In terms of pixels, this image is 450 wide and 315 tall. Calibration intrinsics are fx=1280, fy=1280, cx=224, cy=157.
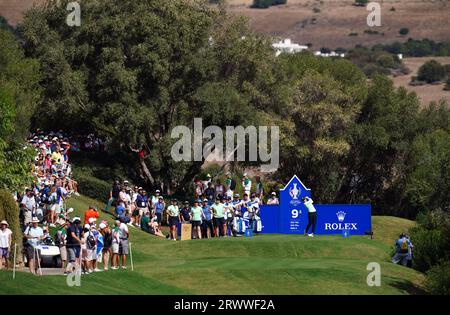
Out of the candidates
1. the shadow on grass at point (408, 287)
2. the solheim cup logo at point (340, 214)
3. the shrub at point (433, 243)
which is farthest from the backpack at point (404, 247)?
the solheim cup logo at point (340, 214)

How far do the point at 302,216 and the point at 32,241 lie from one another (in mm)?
16017

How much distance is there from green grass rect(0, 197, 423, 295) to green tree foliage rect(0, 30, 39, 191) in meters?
3.41

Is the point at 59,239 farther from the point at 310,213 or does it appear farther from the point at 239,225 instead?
the point at 239,225

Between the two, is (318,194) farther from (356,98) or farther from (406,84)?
(406,84)

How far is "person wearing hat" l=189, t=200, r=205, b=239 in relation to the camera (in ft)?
157

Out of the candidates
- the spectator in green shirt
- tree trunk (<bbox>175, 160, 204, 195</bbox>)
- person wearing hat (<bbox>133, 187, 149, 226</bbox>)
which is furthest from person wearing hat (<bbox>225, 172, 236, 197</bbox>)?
tree trunk (<bbox>175, 160, 204, 195</bbox>)

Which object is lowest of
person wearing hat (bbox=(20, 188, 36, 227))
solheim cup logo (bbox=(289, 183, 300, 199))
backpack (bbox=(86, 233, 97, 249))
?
solheim cup logo (bbox=(289, 183, 300, 199))

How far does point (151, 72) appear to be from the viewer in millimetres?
64875

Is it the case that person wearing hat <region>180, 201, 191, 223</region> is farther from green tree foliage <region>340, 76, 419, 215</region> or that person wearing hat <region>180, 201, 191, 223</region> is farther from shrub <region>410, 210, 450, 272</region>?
green tree foliage <region>340, 76, 419, 215</region>

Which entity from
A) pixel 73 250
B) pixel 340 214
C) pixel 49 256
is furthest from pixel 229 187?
pixel 73 250

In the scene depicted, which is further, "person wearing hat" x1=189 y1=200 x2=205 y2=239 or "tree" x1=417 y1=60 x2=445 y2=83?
"tree" x1=417 y1=60 x2=445 y2=83

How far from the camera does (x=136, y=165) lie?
67.7m

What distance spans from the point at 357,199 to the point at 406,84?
3956 inches
